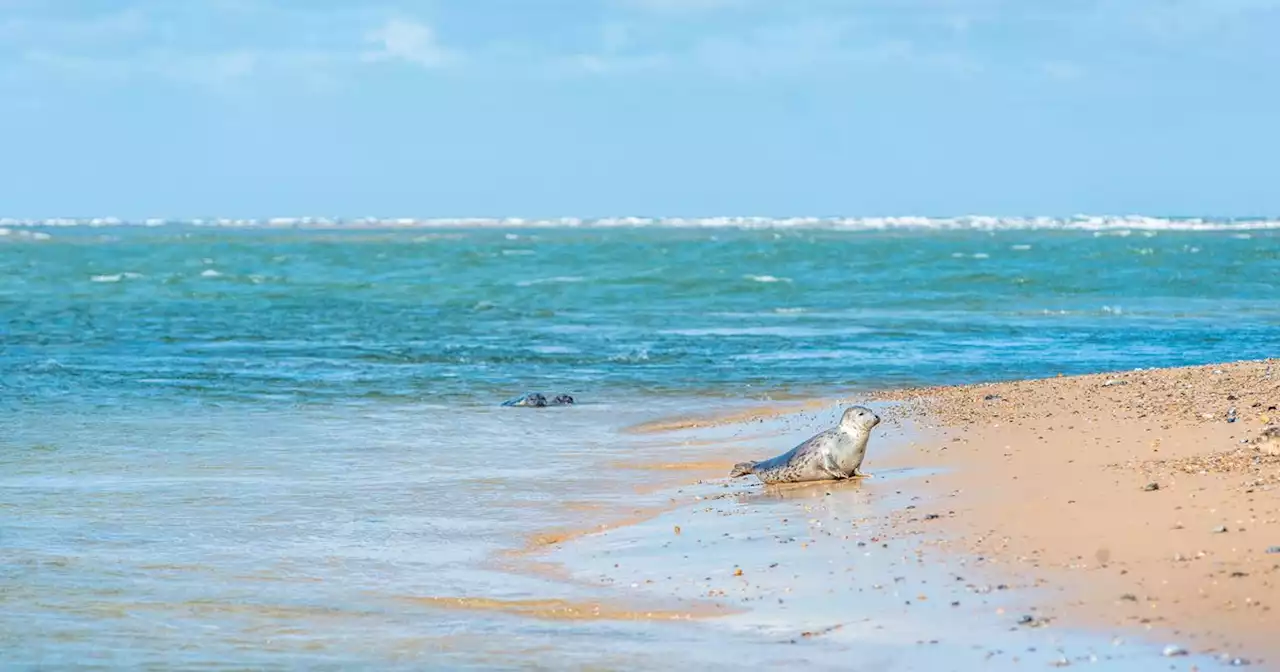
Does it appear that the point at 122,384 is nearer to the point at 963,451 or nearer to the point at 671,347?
the point at 671,347

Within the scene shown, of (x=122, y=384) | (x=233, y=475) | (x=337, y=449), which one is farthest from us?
(x=122, y=384)

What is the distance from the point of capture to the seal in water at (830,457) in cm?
1267

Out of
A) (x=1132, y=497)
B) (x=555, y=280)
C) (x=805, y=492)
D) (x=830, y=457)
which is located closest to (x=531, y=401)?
(x=830, y=457)

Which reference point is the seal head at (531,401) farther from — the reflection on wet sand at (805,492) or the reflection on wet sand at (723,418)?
the reflection on wet sand at (805,492)

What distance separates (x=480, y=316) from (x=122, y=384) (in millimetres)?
17360

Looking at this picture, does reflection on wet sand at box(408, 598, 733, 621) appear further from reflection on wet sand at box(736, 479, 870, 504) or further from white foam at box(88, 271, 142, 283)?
white foam at box(88, 271, 142, 283)

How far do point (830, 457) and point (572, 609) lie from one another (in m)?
4.22

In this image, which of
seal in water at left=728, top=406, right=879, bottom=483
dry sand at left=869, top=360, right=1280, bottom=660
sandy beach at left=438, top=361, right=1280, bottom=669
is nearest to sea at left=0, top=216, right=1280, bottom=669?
sandy beach at left=438, top=361, right=1280, bottom=669

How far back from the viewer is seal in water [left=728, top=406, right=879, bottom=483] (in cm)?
1267

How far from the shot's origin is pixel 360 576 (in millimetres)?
9859

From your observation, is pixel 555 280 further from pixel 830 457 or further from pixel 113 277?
pixel 830 457

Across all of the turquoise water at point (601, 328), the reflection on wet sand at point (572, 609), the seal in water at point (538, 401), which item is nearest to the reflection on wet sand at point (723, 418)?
the seal in water at point (538, 401)

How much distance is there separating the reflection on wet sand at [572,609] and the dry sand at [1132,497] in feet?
5.62

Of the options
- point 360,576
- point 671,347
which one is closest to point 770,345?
point 671,347
